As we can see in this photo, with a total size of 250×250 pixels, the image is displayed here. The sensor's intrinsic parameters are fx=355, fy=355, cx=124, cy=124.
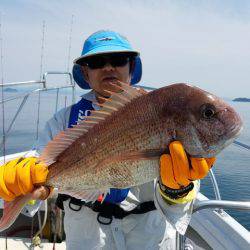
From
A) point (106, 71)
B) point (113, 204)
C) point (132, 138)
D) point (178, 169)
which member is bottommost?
point (113, 204)

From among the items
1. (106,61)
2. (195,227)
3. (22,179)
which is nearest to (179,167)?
(22,179)

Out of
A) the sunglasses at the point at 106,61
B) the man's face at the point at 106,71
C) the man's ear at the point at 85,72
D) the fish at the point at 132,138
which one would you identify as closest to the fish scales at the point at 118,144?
the fish at the point at 132,138

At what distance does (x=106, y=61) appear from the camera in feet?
9.37

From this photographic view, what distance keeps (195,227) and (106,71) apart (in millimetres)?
2226

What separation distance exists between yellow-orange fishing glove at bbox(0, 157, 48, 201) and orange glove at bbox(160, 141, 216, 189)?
823 millimetres

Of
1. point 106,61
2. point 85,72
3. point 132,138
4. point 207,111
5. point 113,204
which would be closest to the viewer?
point 207,111

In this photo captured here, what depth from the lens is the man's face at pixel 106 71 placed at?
284 centimetres

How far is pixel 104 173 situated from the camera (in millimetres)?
2250

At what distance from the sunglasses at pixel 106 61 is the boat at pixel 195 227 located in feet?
1.21

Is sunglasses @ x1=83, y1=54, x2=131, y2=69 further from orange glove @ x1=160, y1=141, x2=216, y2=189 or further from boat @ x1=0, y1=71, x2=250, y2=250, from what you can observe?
orange glove @ x1=160, y1=141, x2=216, y2=189

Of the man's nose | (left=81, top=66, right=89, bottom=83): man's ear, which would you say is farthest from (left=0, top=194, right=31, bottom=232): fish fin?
(left=81, top=66, right=89, bottom=83): man's ear

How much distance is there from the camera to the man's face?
284 cm

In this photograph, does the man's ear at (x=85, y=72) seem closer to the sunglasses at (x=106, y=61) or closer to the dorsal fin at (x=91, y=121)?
the sunglasses at (x=106, y=61)

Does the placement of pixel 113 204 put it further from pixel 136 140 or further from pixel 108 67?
pixel 108 67
